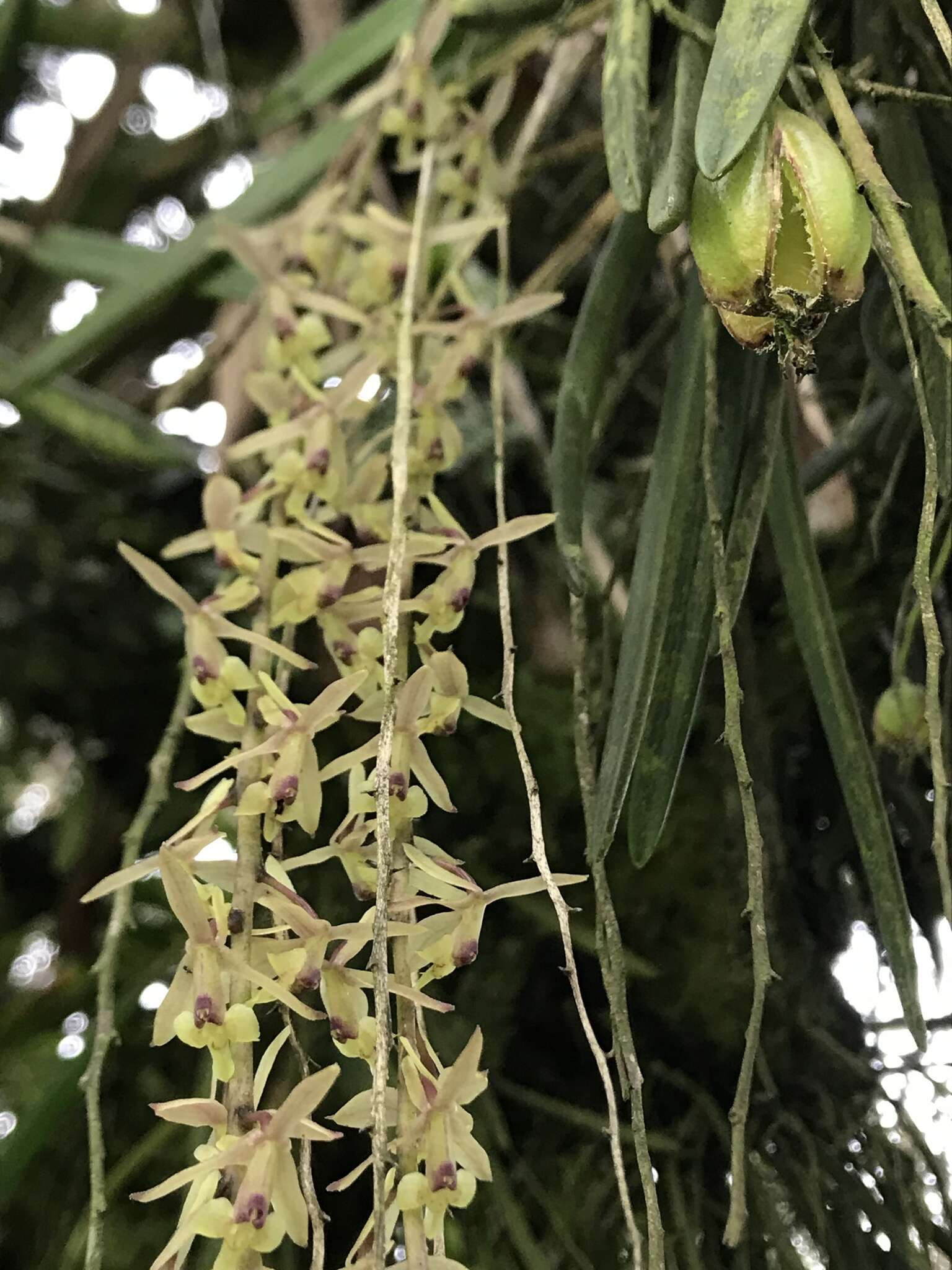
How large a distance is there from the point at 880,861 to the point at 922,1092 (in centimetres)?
19

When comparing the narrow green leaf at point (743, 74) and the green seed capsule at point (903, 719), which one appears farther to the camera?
the green seed capsule at point (903, 719)

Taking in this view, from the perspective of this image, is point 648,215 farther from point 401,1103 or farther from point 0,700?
point 0,700

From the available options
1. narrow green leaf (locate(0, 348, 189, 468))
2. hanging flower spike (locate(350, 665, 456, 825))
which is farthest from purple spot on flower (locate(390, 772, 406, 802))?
narrow green leaf (locate(0, 348, 189, 468))

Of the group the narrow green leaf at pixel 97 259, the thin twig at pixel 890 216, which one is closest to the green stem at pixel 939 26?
the thin twig at pixel 890 216

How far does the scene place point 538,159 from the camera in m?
0.59

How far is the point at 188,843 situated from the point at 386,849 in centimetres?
7

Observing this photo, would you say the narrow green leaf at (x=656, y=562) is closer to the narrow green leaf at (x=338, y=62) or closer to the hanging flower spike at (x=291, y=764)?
the hanging flower spike at (x=291, y=764)

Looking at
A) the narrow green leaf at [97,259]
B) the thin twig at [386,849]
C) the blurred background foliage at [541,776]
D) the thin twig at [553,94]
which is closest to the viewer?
the thin twig at [386,849]

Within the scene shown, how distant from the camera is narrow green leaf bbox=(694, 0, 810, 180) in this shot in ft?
0.85

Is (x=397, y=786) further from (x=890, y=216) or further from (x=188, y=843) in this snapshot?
(x=890, y=216)

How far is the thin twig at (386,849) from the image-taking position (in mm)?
227

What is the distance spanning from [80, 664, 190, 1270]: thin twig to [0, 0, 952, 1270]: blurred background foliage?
19cm

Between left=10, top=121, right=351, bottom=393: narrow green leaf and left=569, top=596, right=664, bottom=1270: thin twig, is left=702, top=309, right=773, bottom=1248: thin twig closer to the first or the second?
left=569, top=596, right=664, bottom=1270: thin twig

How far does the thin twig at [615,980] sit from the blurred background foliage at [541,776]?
0.10m
